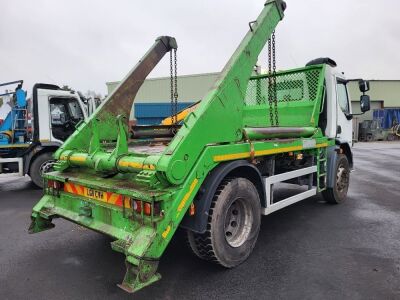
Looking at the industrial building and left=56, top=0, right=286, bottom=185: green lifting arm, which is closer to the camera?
left=56, top=0, right=286, bottom=185: green lifting arm

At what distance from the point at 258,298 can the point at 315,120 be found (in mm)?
3390

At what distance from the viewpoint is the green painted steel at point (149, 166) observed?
9.43 feet

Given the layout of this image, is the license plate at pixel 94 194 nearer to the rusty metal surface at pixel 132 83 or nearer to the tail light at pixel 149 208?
the tail light at pixel 149 208

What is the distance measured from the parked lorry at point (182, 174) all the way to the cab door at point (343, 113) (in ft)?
A: 3.36

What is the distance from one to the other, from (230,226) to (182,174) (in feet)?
3.63

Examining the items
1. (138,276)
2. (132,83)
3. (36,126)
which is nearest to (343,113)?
(132,83)

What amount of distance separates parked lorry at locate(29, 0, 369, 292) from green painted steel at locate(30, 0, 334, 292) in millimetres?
10

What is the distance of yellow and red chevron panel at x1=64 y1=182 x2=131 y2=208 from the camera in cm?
317

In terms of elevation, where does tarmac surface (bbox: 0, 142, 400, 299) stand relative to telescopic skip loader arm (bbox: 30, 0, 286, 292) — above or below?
below

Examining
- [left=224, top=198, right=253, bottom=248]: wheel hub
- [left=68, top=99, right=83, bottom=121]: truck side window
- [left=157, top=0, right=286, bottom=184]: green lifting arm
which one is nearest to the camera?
[left=157, top=0, right=286, bottom=184]: green lifting arm

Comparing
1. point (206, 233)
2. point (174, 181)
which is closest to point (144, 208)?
point (174, 181)

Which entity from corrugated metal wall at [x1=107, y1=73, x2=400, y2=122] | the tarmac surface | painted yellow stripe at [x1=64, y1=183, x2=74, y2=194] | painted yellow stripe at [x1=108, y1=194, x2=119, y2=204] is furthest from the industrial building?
painted yellow stripe at [x1=108, y1=194, x2=119, y2=204]

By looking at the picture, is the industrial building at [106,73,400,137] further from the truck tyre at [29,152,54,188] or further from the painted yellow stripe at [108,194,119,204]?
the painted yellow stripe at [108,194,119,204]

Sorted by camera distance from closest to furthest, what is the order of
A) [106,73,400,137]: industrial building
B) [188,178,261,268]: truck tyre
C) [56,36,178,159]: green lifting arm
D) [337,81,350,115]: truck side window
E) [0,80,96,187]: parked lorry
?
1. [188,178,261,268]: truck tyre
2. [56,36,178,159]: green lifting arm
3. [337,81,350,115]: truck side window
4. [0,80,96,187]: parked lorry
5. [106,73,400,137]: industrial building
